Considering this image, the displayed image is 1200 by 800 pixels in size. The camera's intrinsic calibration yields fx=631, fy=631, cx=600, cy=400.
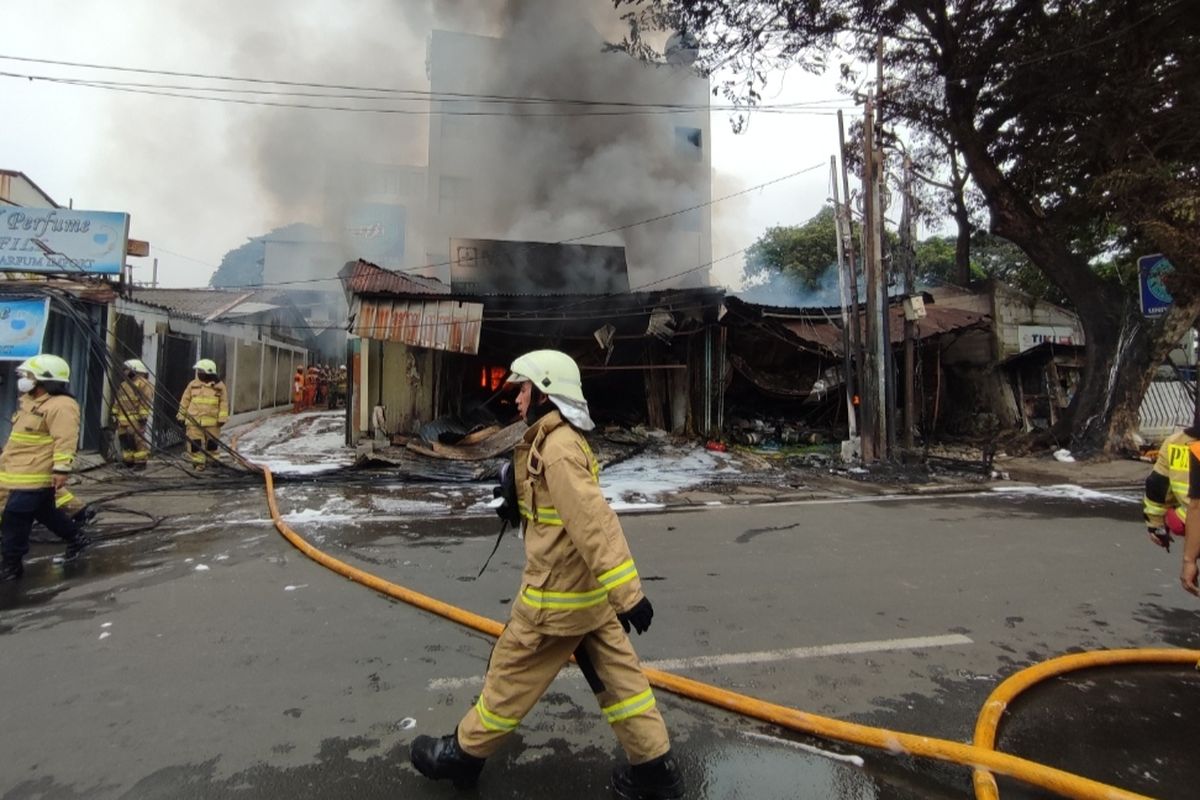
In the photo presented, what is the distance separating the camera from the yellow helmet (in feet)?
6.64

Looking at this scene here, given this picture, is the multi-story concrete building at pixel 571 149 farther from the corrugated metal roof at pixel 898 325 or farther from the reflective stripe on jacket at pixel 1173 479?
the reflective stripe on jacket at pixel 1173 479

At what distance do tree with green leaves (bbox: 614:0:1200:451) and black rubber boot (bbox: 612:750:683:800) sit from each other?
426 inches

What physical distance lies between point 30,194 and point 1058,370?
26.9 meters

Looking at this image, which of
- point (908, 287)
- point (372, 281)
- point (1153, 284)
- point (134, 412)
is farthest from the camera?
point (372, 281)

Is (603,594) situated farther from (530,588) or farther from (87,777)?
(87,777)

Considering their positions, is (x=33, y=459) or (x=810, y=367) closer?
(x=33, y=459)

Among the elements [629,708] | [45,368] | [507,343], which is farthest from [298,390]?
[629,708]

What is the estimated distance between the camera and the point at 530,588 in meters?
1.98

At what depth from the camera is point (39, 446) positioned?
416 centimetres

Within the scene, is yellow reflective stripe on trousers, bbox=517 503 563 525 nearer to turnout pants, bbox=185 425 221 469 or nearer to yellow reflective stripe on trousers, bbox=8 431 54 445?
yellow reflective stripe on trousers, bbox=8 431 54 445

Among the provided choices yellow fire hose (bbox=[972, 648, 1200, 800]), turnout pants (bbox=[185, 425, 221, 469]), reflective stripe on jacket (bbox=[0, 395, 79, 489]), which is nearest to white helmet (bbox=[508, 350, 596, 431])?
yellow fire hose (bbox=[972, 648, 1200, 800])

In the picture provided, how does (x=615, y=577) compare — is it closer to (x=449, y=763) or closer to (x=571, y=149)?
(x=449, y=763)

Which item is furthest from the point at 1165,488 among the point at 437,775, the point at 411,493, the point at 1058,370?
the point at 1058,370

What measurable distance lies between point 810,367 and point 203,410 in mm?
11504
